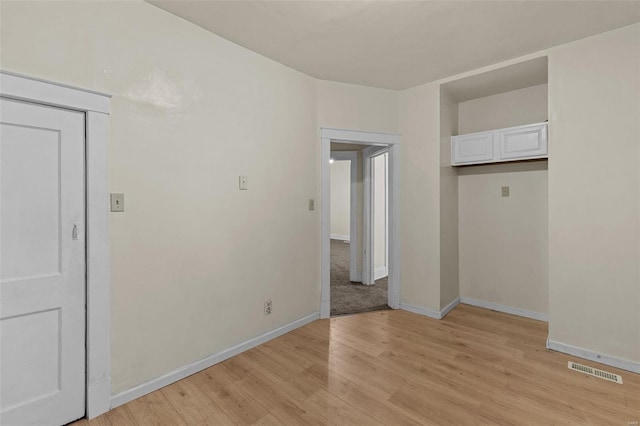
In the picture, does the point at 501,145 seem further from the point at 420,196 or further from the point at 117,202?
the point at 117,202

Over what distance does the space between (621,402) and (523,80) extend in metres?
2.96

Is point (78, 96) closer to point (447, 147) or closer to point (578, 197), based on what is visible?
point (447, 147)

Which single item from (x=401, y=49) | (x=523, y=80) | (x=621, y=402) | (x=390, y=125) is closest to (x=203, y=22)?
(x=401, y=49)

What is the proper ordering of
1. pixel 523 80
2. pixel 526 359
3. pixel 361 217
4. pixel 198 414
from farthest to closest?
1. pixel 361 217
2. pixel 523 80
3. pixel 526 359
4. pixel 198 414

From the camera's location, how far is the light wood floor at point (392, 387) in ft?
6.21

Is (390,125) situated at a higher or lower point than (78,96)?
higher

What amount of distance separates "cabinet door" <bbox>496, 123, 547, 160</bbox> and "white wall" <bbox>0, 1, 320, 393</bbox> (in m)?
2.19

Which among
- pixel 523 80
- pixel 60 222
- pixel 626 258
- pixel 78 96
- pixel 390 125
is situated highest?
pixel 523 80

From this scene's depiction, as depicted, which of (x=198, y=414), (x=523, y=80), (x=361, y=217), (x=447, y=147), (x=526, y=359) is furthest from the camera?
(x=361, y=217)

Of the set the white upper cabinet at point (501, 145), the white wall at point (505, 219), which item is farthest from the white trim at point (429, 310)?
the white upper cabinet at point (501, 145)

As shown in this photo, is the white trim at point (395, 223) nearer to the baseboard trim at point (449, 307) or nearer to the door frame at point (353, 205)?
the baseboard trim at point (449, 307)

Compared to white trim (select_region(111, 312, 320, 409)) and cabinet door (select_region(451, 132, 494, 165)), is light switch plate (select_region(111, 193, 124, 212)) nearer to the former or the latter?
white trim (select_region(111, 312, 320, 409))

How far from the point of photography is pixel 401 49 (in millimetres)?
2713

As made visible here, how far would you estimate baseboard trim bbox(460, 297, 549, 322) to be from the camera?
3473 millimetres
